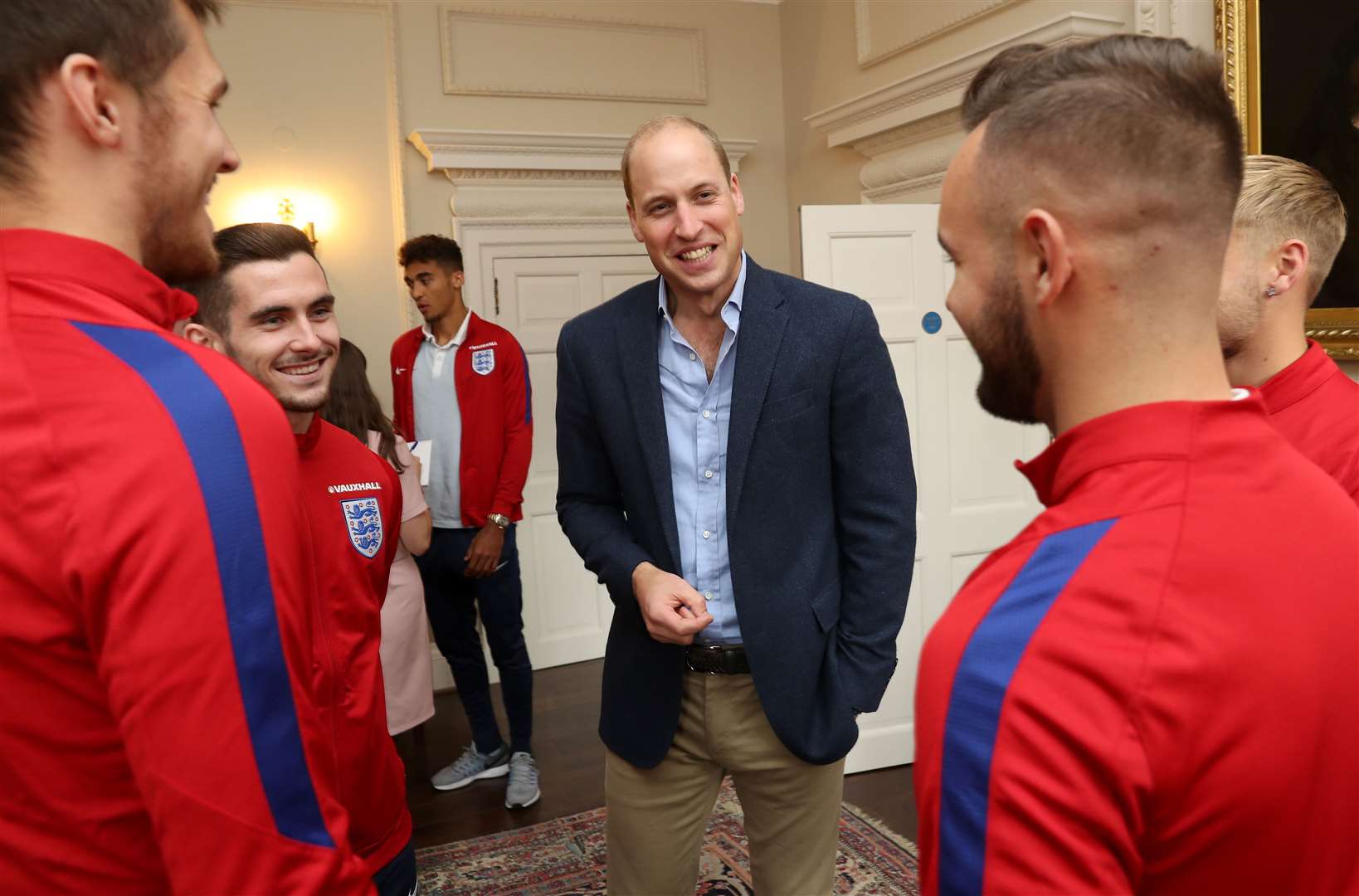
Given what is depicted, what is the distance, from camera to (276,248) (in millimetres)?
1720

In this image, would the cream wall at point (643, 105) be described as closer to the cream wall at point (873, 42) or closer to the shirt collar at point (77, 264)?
the cream wall at point (873, 42)

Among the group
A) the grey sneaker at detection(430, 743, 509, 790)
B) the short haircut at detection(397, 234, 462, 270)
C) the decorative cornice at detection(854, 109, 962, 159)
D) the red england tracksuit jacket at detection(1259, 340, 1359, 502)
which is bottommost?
the grey sneaker at detection(430, 743, 509, 790)

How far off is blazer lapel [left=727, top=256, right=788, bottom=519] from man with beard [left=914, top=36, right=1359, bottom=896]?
3.00ft

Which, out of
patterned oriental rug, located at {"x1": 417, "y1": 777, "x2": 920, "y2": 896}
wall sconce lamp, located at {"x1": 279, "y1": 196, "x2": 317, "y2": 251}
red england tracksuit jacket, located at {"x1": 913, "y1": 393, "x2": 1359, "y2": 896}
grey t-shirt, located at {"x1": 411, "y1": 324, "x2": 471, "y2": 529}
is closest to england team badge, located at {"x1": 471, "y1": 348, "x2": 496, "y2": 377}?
grey t-shirt, located at {"x1": 411, "y1": 324, "x2": 471, "y2": 529}

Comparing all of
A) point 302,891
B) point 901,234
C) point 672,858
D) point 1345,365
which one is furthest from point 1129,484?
point 901,234

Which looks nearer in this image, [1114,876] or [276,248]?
[1114,876]

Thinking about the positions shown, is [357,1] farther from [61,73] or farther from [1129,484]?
[1129,484]

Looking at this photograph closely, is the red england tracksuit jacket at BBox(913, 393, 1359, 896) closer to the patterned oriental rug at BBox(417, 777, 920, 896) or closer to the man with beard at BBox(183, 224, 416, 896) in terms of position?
the man with beard at BBox(183, 224, 416, 896)

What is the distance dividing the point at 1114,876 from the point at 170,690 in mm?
671

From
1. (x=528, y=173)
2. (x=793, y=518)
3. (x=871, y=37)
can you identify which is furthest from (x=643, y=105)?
(x=793, y=518)

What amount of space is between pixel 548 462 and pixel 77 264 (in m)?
4.52

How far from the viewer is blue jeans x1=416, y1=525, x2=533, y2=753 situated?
3.72 m

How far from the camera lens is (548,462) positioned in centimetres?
528

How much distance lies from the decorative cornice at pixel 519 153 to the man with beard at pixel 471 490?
0.99 metres
